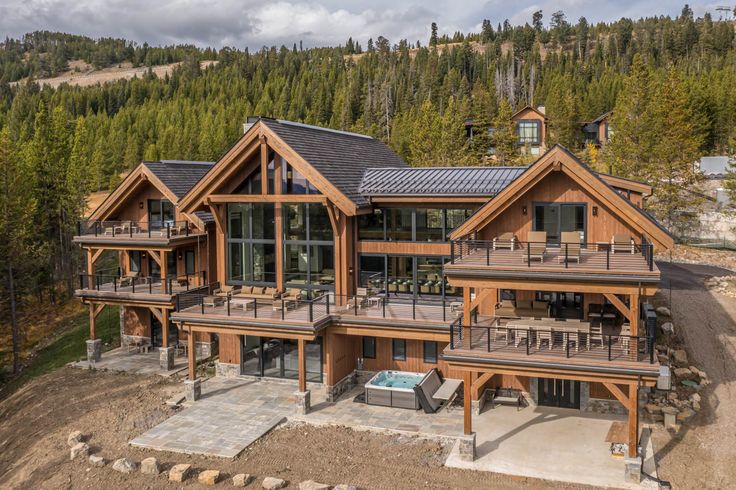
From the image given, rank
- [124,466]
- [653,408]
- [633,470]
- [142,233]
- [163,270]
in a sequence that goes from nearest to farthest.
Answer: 1. [633,470]
2. [124,466]
3. [653,408]
4. [163,270]
5. [142,233]

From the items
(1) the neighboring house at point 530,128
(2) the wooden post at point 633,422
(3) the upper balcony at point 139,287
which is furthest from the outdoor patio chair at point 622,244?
(1) the neighboring house at point 530,128

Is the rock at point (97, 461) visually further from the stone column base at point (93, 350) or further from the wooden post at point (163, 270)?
the stone column base at point (93, 350)

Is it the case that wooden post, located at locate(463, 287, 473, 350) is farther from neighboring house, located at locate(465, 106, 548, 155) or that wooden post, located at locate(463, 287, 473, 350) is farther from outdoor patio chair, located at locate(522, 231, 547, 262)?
neighboring house, located at locate(465, 106, 548, 155)

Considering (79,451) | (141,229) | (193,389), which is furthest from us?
(141,229)

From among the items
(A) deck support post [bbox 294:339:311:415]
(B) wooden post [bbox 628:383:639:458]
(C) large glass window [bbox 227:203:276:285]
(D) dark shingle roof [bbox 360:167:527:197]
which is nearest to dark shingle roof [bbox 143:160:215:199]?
(C) large glass window [bbox 227:203:276:285]

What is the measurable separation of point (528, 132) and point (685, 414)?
159 ft

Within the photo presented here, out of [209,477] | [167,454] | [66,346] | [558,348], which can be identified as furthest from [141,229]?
[558,348]

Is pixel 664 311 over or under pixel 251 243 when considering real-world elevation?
under

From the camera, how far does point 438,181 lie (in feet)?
72.6

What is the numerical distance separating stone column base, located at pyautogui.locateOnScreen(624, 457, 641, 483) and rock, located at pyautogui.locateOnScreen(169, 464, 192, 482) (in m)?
11.3

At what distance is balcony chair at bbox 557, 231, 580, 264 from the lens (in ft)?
53.9

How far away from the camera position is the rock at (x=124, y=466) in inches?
616

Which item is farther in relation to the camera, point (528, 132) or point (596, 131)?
point (596, 131)

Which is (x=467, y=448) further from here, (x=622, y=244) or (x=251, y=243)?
(x=251, y=243)
